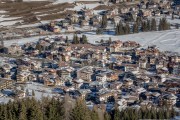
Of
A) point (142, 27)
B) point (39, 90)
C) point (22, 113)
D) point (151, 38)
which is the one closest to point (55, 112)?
point (22, 113)

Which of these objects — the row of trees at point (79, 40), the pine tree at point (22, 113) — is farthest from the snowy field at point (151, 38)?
the pine tree at point (22, 113)

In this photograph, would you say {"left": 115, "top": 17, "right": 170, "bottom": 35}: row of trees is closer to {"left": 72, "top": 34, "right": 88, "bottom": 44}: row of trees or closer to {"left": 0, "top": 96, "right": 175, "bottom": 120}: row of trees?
{"left": 72, "top": 34, "right": 88, "bottom": 44}: row of trees

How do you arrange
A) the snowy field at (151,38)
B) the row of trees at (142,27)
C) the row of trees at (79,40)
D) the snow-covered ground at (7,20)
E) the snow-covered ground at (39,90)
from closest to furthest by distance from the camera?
the snow-covered ground at (39,90), the snowy field at (151,38), the row of trees at (79,40), the row of trees at (142,27), the snow-covered ground at (7,20)

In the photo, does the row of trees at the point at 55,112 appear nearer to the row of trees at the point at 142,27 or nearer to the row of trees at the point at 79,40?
the row of trees at the point at 79,40

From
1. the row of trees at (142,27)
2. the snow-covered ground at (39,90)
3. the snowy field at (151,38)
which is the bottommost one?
the snow-covered ground at (39,90)

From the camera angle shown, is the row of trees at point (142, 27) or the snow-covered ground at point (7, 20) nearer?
the row of trees at point (142, 27)

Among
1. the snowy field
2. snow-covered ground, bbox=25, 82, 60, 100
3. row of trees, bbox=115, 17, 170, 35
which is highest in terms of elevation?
row of trees, bbox=115, 17, 170, 35

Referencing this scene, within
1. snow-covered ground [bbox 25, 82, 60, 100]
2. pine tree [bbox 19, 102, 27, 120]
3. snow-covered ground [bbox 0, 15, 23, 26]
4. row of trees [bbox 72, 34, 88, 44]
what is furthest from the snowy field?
pine tree [bbox 19, 102, 27, 120]

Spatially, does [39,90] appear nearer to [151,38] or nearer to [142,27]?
[151,38]
